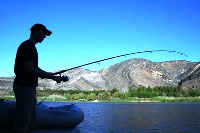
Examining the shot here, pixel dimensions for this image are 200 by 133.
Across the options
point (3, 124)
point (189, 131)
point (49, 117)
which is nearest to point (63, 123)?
point (49, 117)

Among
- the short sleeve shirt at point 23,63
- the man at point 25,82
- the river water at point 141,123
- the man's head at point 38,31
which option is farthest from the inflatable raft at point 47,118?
the river water at point 141,123

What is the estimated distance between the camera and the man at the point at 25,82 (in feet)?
27.7

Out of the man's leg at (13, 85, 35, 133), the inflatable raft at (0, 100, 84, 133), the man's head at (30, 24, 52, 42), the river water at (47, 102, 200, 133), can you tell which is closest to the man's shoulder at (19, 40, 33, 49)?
the man's head at (30, 24, 52, 42)

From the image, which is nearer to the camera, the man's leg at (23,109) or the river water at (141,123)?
the man's leg at (23,109)

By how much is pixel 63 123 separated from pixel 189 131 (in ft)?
35.7

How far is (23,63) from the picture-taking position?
858 centimetres

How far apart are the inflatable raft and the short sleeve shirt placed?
284cm

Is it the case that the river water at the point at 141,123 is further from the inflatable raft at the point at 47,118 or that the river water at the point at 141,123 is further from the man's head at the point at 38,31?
the man's head at the point at 38,31

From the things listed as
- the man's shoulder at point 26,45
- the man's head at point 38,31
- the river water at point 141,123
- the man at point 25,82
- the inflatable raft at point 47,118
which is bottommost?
the river water at point 141,123

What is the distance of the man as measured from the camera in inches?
333

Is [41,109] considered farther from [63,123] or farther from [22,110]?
[22,110]

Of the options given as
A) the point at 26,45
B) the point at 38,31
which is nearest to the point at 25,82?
the point at 26,45

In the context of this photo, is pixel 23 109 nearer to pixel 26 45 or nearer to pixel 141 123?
pixel 26 45

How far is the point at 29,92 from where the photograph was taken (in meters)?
8.62
